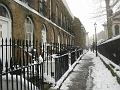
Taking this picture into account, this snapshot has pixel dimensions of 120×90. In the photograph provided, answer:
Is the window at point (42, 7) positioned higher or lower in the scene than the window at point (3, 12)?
higher

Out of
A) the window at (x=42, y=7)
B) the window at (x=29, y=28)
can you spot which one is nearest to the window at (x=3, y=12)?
the window at (x=29, y=28)

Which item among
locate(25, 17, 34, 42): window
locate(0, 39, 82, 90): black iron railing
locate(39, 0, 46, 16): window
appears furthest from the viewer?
locate(39, 0, 46, 16): window

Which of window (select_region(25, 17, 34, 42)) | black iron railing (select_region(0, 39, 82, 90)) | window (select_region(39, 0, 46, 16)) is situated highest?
window (select_region(39, 0, 46, 16))

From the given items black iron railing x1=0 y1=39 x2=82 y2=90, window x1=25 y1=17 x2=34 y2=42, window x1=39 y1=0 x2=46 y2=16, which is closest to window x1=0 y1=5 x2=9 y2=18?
black iron railing x1=0 y1=39 x2=82 y2=90

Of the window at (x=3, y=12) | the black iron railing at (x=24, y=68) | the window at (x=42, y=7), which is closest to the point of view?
the black iron railing at (x=24, y=68)

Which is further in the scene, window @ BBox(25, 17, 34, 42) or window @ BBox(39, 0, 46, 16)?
window @ BBox(39, 0, 46, 16)

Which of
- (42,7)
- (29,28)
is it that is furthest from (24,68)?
(42,7)

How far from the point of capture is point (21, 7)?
1513cm

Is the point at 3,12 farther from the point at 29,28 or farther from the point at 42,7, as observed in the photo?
the point at 42,7

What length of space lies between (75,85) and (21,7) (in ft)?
20.0

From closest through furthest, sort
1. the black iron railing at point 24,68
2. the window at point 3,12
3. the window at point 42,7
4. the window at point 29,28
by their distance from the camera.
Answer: the black iron railing at point 24,68 → the window at point 3,12 → the window at point 29,28 → the window at point 42,7

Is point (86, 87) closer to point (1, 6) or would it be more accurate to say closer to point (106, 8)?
point (1, 6)

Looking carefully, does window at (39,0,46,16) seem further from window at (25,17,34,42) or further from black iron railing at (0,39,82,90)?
black iron railing at (0,39,82,90)

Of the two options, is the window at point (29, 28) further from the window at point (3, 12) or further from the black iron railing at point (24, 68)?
the black iron railing at point (24, 68)
